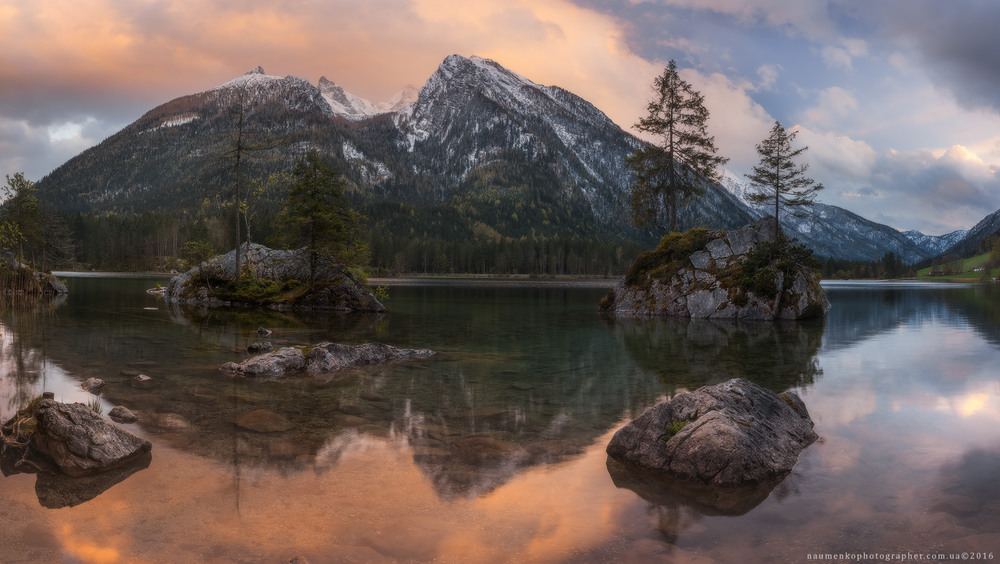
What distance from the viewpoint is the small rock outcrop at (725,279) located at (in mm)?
41719

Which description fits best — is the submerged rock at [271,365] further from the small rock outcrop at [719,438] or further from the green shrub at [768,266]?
the green shrub at [768,266]

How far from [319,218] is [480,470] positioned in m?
38.7

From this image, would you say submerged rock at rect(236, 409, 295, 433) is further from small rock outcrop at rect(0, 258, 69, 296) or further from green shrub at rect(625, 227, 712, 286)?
small rock outcrop at rect(0, 258, 69, 296)

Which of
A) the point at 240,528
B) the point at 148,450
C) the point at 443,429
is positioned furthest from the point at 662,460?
the point at 148,450

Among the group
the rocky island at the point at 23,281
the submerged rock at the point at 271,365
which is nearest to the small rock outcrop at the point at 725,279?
the submerged rock at the point at 271,365

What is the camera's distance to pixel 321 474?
8.64 metres

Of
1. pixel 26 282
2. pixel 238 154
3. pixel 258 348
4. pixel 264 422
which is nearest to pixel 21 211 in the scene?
pixel 26 282

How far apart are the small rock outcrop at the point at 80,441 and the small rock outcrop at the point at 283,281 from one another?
113 feet

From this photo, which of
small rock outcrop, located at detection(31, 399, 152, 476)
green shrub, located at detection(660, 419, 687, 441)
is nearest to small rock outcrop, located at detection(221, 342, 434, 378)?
small rock outcrop, located at detection(31, 399, 152, 476)

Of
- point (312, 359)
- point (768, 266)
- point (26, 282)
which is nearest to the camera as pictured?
point (312, 359)

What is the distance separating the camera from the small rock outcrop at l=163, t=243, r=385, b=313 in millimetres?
45469

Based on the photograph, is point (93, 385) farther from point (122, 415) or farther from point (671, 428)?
point (671, 428)

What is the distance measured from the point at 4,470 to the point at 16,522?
2.44 metres

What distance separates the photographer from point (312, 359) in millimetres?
18109
